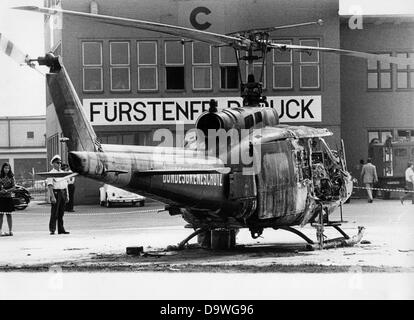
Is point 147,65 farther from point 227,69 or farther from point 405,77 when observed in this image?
point 405,77

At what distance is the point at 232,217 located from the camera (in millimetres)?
14242

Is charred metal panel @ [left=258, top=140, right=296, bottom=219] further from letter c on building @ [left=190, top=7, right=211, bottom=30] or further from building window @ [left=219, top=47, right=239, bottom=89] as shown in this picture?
building window @ [left=219, top=47, right=239, bottom=89]

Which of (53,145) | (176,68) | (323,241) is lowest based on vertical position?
(323,241)

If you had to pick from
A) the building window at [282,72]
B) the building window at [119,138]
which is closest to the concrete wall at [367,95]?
the building window at [282,72]

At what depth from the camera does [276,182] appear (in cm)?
1448

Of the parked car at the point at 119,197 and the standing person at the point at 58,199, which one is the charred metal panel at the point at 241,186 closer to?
the standing person at the point at 58,199

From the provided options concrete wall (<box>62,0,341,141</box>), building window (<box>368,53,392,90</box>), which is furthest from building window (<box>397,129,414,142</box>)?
concrete wall (<box>62,0,341,141</box>)

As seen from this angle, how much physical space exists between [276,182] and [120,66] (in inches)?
832

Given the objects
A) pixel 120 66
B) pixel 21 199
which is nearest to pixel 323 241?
pixel 21 199

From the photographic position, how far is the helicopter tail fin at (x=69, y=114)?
12645 mm
